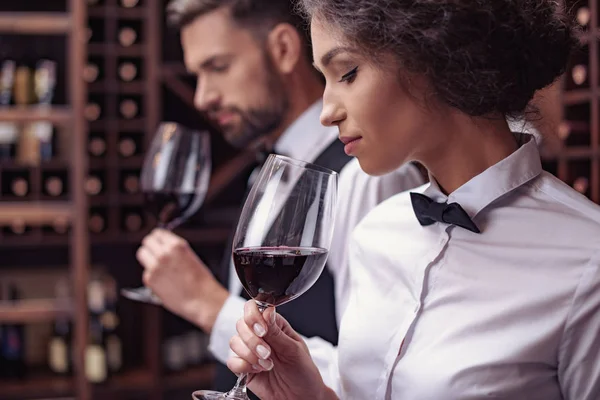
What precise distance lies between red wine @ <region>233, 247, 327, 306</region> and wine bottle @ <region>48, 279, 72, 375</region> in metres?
3.01

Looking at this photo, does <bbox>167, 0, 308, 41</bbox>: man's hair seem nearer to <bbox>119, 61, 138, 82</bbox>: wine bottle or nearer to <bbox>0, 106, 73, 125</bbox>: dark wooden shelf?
<bbox>0, 106, 73, 125</bbox>: dark wooden shelf

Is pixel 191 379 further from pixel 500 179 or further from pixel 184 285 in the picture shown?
pixel 500 179

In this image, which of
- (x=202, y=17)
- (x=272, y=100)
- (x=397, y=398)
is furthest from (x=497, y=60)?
(x=202, y=17)

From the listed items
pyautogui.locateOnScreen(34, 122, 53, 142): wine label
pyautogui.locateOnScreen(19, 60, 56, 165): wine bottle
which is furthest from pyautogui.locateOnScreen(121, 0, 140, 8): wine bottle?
pyautogui.locateOnScreen(34, 122, 53, 142): wine label

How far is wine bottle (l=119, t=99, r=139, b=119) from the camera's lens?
12.6ft

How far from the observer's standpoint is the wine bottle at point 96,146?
3.80 metres

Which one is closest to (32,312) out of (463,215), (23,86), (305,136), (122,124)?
(122,124)

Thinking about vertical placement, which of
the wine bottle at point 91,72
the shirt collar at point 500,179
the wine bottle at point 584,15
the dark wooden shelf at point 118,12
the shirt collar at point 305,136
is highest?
the dark wooden shelf at point 118,12

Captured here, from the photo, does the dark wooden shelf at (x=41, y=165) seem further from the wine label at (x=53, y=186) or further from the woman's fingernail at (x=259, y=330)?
the woman's fingernail at (x=259, y=330)

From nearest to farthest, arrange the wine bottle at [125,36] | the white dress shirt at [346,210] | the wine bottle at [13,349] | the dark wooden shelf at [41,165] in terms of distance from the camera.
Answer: the white dress shirt at [346,210], the dark wooden shelf at [41,165], the wine bottle at [13,349], the wine bottle at [125,36]

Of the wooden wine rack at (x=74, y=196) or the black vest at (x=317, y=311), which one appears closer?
the black vest at (x=317, y=311)

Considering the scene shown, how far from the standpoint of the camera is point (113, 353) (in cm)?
390

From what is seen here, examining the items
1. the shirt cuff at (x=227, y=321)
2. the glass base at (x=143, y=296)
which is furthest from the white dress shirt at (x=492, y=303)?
the glass base at (x=143, y=296)

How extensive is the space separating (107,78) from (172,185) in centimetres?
229
